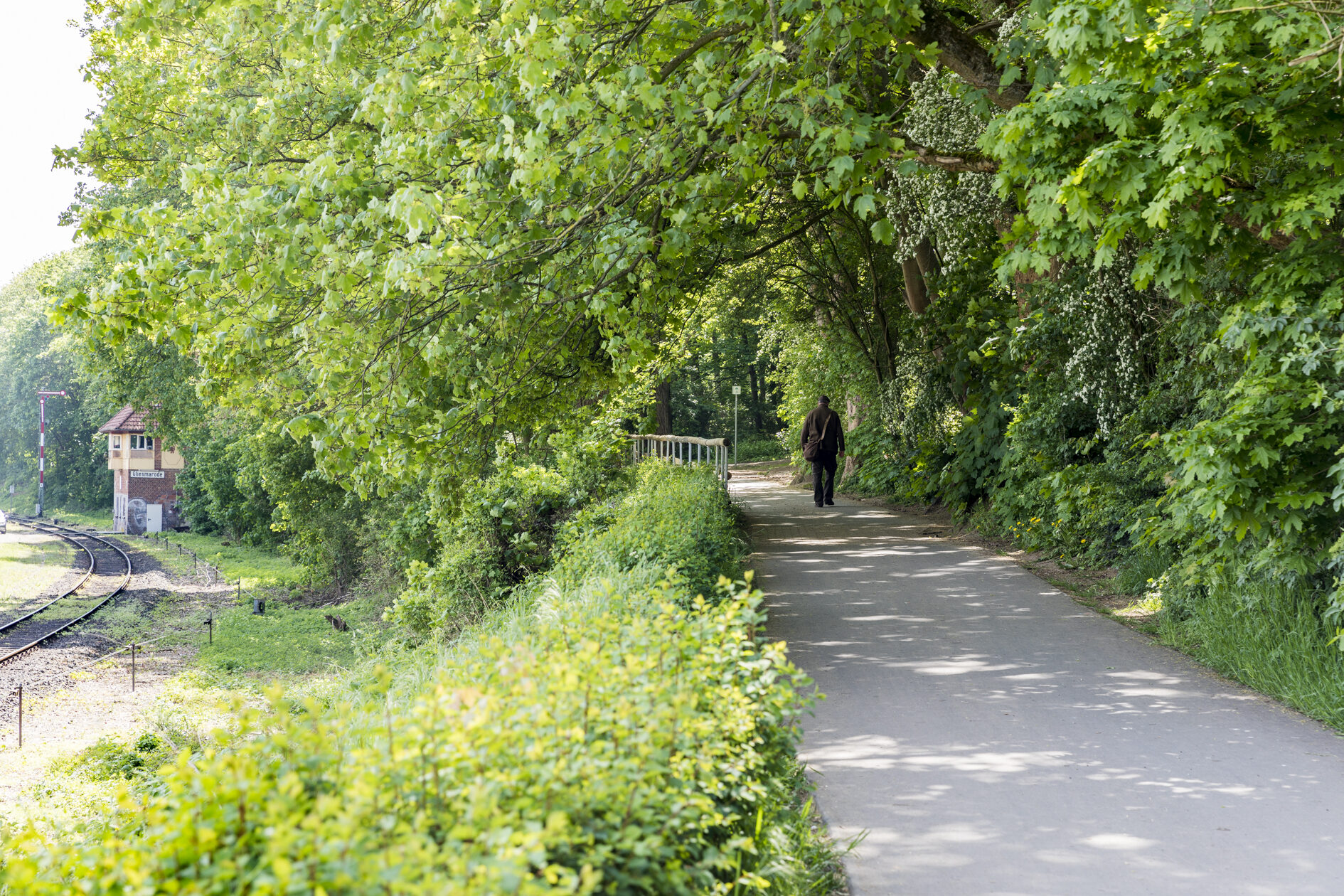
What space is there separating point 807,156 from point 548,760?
17.3ft

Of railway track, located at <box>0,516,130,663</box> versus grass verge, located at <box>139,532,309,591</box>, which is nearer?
railway track, located at <box>0,516,130,663</box>

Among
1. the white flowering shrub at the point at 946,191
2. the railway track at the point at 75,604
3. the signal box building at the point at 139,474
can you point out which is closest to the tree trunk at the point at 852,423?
the white flowering shrub at the point at 946,191

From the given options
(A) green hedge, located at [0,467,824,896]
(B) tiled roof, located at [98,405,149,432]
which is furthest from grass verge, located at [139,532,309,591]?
(A) green hedge, located at [0,467,824,896]

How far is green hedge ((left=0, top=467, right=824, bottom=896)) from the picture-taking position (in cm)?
221

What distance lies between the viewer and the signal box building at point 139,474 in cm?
6391

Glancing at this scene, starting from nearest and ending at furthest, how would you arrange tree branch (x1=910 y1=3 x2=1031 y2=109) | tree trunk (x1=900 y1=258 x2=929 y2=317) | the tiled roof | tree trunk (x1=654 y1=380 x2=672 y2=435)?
tree branch (x1=910 y1=3 x2=1031 y2=109), tree trunk (x1=900 y1=258 x2=929 y2=317), tree trunk (x1=654 y1=380 x2=672 y2=435), the tiled roof

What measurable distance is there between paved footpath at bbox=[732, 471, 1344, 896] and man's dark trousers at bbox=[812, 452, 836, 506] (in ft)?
30.1

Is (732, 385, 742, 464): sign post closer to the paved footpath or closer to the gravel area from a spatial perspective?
the gravel area

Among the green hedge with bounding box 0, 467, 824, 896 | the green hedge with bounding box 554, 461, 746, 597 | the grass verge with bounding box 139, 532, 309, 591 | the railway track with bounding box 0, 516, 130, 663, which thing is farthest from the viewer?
the grass verge with bounding box 139, 532, 309, 591

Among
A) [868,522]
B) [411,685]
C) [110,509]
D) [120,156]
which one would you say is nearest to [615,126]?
[411,685]

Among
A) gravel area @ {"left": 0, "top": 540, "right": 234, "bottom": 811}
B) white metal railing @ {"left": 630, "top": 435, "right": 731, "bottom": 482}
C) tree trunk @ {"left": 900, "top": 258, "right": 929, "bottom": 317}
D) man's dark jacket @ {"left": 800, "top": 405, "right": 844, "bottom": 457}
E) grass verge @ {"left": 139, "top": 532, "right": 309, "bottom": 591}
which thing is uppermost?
tree trunk @ {"left": 900, "top": 258, "right": 929, "bottom": 317}

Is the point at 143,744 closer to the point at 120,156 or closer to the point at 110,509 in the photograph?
the point at 120,156

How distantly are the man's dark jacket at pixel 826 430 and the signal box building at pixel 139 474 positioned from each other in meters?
55.7

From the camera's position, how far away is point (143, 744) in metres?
13.7
